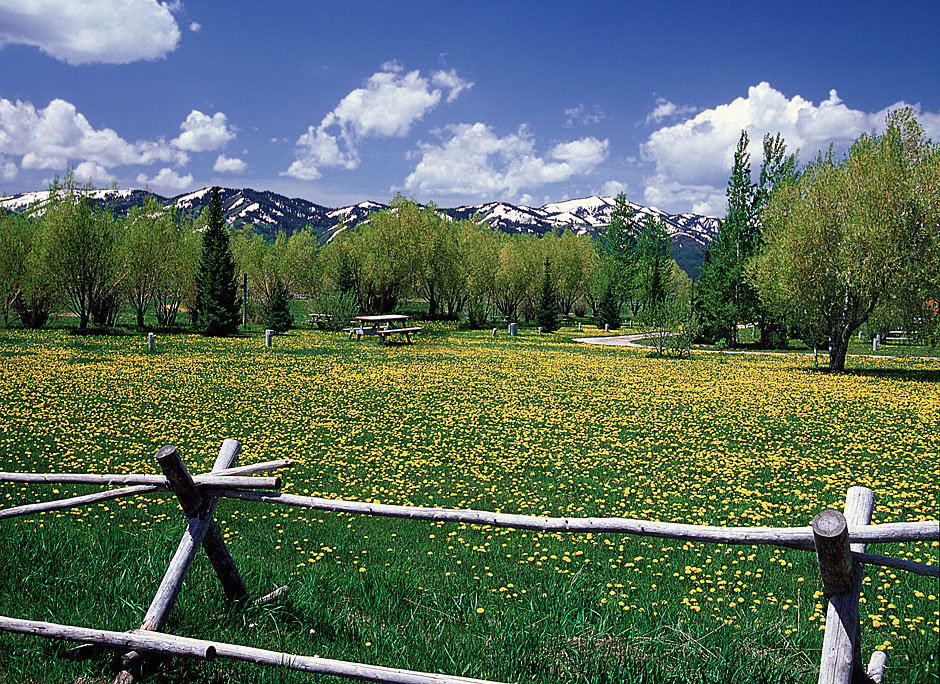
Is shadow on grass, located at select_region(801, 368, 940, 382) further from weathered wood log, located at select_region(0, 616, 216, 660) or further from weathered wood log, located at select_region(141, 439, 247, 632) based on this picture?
weathered wood log, located at select_region(0, 616, 216, 660)

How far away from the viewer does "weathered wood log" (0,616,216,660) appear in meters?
3.69

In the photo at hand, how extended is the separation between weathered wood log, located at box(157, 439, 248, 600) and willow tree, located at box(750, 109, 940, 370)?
25.3 m

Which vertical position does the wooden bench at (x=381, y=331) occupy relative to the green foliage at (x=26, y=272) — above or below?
below

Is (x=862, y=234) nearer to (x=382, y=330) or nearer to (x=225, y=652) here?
(x=382, y=330)

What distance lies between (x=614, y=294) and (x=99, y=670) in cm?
6257

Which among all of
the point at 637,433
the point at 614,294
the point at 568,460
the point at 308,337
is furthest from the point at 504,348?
the point at 614,294

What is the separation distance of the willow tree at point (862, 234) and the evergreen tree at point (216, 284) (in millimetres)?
33277

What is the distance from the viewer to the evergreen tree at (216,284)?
40844 millimetres

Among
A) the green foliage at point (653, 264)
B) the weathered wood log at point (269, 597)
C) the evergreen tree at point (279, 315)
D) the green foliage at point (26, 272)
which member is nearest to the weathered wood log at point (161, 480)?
the weathered wood log at point (269, 597)

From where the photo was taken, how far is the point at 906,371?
26172mm

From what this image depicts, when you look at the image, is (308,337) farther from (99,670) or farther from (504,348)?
(99,670)

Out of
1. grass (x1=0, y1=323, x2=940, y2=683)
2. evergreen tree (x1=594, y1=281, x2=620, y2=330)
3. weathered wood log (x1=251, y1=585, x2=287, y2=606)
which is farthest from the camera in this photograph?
evergreen tree (x1=594, y1=281, x2=620, y2=330)

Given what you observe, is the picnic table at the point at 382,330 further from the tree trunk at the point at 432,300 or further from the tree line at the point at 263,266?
the tree trunk at the point at 432,300

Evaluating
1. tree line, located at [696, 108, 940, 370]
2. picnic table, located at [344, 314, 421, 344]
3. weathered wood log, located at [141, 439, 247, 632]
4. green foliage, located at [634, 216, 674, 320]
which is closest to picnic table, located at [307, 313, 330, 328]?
picnic table, located at [344, 314, 421, 344]
